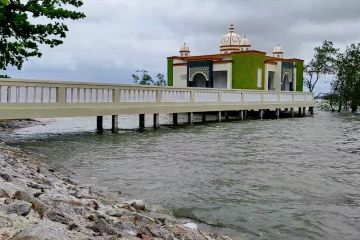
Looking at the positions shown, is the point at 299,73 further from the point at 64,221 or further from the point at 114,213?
the point at 64,221

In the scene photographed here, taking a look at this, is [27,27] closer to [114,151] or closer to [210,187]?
[114,151]

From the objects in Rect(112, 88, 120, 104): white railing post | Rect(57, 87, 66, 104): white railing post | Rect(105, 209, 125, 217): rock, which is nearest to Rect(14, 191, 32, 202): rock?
Rect(105, 209, 125, 217): rock

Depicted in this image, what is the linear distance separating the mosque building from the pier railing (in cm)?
1037

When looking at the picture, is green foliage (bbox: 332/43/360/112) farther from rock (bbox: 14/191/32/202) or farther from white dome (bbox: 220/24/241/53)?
rock (bbox: 14/191/32/202)

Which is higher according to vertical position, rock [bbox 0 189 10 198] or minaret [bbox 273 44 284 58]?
minaret [bbox 273 44 284 58]

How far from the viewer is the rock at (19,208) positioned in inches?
124

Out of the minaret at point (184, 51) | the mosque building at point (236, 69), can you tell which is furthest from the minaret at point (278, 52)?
the minaret at point (184, 51)

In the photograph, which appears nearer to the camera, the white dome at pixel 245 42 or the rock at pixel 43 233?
the rock at pixel 43 233

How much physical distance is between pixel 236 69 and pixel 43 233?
116ft

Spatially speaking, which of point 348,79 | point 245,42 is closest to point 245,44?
point 245,42

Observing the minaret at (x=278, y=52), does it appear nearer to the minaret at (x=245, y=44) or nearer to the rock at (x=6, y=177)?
the minaret at (x=245, y=44)

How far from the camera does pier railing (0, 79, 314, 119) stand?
1303 centimetres

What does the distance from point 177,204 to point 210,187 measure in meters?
1.25

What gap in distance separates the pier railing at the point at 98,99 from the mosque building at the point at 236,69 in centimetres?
1037
